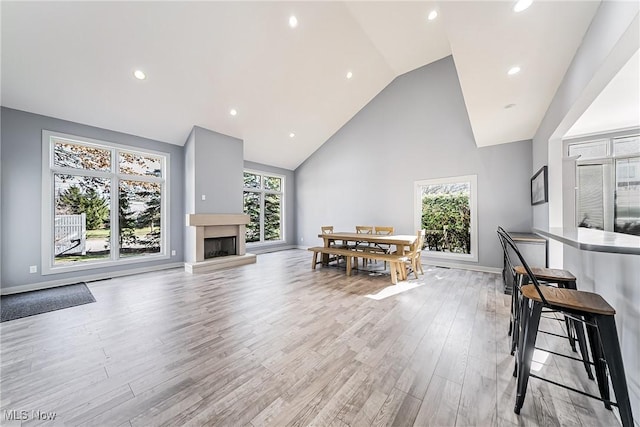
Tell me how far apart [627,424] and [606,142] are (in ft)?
13.9

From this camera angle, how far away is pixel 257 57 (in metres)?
4.07

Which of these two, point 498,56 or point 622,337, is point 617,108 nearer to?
point 498,56

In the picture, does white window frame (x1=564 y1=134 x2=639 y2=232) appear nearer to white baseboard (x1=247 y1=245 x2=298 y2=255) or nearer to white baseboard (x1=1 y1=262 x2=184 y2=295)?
white baseboard (x1=247 y1=245 x2=298 y2=255)

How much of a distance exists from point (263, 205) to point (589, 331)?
7154 mm

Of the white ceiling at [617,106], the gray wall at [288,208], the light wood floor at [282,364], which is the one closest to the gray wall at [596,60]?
the white ceiling at [617,106]

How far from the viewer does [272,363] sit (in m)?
1.84

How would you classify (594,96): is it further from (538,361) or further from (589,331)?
(538,361)

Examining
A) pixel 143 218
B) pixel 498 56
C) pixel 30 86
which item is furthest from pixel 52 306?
pixel 498 56

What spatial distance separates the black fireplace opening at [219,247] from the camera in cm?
538

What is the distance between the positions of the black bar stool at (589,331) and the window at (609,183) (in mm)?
3292

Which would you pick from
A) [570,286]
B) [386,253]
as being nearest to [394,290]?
[386,253]

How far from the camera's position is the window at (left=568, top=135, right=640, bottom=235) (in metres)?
3.34

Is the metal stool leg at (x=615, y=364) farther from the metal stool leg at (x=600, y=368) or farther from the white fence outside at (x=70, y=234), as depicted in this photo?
the white fence outside at (x=70, y=234)

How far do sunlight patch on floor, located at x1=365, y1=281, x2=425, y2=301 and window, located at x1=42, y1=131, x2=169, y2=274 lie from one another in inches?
188
